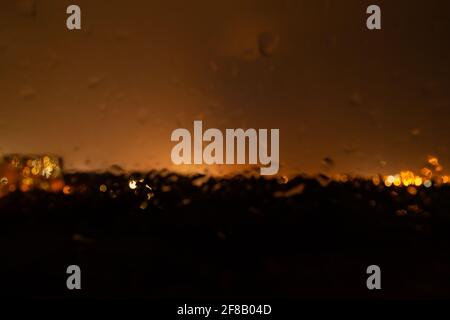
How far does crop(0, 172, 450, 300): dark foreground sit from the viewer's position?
8.82 ft

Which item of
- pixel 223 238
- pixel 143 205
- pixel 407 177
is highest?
pixel 407 177

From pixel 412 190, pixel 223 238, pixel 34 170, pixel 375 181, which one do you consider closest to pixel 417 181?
pixel 412 190

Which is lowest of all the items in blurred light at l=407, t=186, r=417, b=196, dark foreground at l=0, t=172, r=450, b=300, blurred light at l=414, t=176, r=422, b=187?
dark foreground at l=0, t=172, r=450, b=300

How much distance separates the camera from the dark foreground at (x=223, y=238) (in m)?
2.69

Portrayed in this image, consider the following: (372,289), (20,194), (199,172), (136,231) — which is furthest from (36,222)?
(372,289)

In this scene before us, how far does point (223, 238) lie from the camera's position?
2709 millimetres

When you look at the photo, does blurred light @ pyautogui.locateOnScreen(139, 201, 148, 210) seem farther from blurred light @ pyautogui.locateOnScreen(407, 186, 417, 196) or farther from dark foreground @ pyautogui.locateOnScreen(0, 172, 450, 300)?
blurred light @ pyautogui.locateOnScreen(407, 186, 417, 196)

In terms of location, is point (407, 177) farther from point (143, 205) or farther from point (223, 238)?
point (143, 205)

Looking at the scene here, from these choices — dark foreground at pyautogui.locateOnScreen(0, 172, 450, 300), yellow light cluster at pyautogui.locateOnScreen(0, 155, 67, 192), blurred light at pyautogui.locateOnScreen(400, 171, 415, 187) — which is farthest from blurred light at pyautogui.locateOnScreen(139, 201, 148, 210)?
blurred light at pyautogui.locateOnScreen(400, 171, 415, 187)

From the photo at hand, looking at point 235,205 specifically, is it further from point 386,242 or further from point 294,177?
point 386,242

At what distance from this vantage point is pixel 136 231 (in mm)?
2727

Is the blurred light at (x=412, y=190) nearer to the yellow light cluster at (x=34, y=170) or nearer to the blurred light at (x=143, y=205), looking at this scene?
the blurred light at (x=143, y=205)

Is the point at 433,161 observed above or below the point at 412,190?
above

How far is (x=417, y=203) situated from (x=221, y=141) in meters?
0.87
